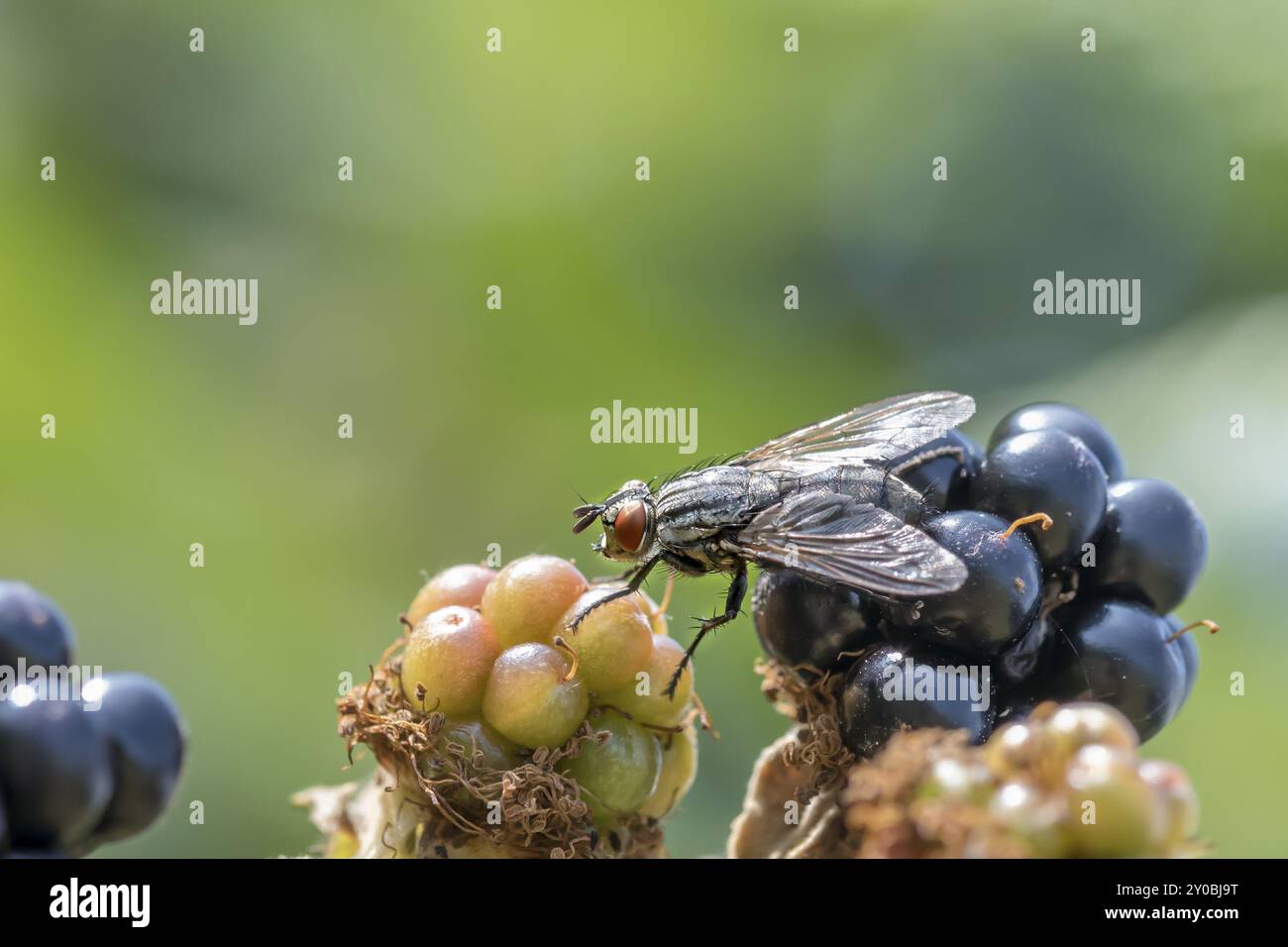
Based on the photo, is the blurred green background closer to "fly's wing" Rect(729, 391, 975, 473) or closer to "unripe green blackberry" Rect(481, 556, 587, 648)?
"fly's wing" Rect(729, 391, 975, 473)

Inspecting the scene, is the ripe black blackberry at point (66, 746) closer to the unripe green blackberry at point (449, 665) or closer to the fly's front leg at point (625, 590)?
the unripe green blackberry at point (449, 665)

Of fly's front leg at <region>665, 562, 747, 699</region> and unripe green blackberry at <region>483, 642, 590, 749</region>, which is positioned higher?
fly's front leg at <region>665, 562, 747, 699</region>

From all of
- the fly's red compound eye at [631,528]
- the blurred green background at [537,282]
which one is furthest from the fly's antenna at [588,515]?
the blurred green background at [537,282]

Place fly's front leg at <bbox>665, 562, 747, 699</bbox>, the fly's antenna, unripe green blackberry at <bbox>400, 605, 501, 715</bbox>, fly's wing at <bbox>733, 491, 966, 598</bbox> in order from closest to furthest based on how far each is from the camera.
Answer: fly's wing at <bbox>733, 491, 966, 598</bbox> < unripe green blackberry at <bbox>400, 605, 501, 715</bbox> < fly's front leg at <bbox>665, 562, 747, 699</bbox> < the fly's antenna

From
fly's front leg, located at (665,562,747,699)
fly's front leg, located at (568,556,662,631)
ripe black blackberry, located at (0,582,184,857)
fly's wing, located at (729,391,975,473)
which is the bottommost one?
ripe black blackberry, located at (0,582,184,857)

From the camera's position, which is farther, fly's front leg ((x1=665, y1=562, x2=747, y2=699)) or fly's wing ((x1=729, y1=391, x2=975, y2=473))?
fly's wing ((x1=729, y1=391, x2=975, y2=473))

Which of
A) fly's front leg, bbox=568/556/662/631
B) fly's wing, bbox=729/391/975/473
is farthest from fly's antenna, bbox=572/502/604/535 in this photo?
fly's wing, bbox=729/391/975/473

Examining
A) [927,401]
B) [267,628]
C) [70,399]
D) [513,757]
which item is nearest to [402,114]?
[70,399]
